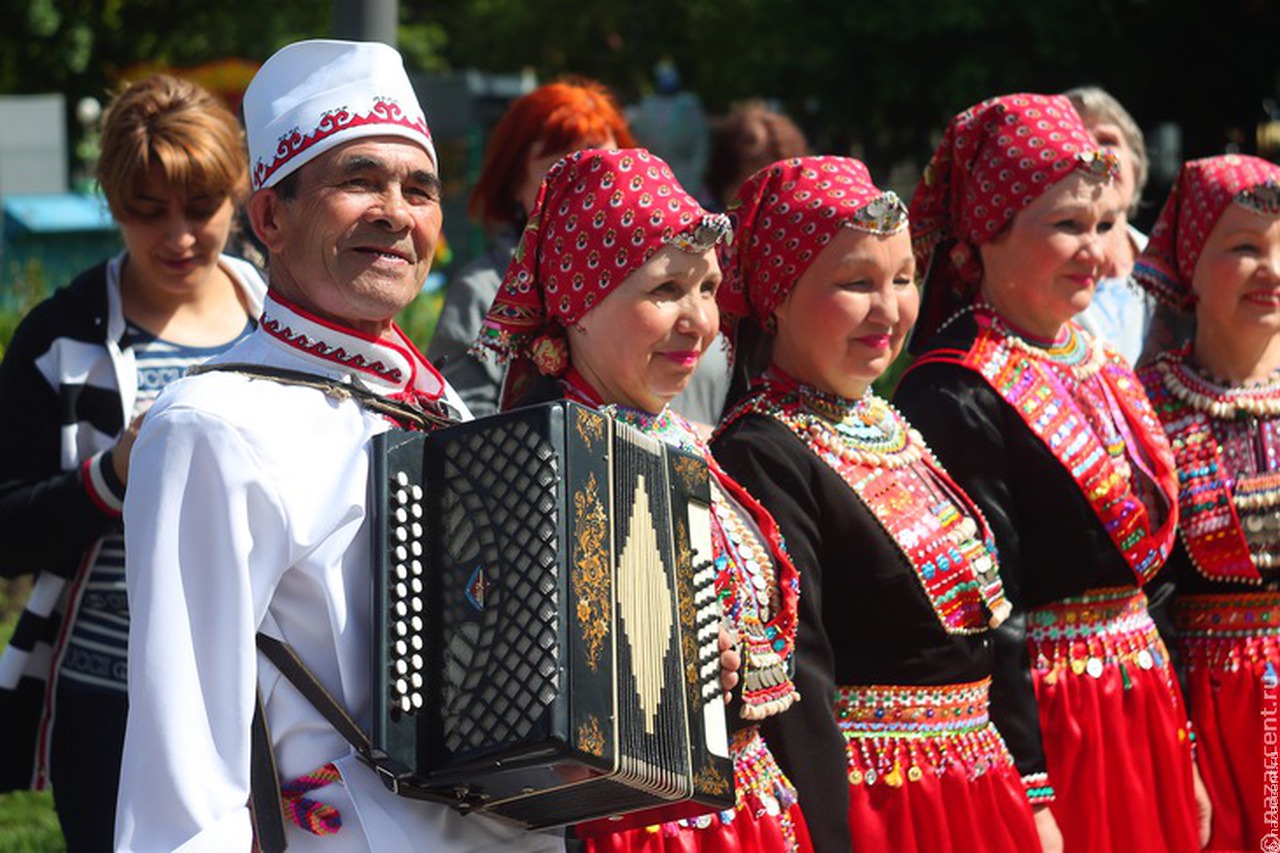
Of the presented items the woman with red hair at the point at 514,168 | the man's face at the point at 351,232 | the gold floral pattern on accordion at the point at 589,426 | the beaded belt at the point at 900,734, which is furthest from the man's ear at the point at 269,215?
the woman with red hair at the point at 514,168

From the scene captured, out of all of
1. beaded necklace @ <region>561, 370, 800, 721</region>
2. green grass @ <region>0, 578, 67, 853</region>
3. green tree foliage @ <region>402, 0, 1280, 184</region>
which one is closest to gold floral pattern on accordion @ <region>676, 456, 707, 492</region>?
beaded necklace @ <region>561, 370, 800, 721</region>

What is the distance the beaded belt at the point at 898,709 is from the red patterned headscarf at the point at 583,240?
99 cm

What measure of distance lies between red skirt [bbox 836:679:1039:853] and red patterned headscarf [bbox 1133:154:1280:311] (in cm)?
152

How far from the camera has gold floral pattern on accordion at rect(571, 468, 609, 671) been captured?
2713 millimetres

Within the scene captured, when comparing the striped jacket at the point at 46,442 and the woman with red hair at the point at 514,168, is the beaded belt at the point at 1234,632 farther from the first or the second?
the striped jacket at the point at 46,442

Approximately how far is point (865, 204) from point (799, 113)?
23829 millimetres

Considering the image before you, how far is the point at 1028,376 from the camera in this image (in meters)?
4.38

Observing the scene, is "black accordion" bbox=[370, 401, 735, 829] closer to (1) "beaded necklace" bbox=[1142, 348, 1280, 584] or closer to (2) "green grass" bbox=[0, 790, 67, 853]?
(1) "beaded necklace" bbox=[1142, 348, 1280, 584]

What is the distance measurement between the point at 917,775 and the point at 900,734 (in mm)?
91

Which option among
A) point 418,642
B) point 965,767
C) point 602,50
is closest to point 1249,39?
point 602,50

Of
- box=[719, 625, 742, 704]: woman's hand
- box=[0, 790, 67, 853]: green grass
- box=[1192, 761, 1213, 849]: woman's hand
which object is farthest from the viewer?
box=[0, 790, 67, 853]: green grass

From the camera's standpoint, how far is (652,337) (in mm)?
3436

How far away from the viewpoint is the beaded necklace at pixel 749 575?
136 inches

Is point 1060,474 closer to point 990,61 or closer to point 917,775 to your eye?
point 917,775
